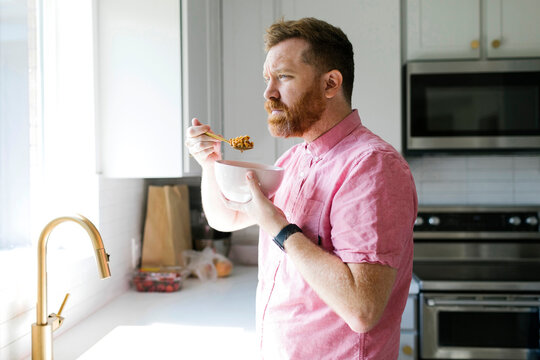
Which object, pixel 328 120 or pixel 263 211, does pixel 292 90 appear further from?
pixel 263 211

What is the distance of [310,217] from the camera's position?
1097 mm

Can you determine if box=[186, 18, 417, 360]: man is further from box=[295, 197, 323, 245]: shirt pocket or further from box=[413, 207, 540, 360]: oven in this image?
box=[413, 207, 540, 360]: oven

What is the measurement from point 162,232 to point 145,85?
806 mm

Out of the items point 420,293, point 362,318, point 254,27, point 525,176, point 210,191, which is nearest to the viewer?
point 362,318

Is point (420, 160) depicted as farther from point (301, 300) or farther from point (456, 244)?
point (301, 300)

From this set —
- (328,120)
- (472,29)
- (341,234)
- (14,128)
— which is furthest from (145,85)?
(472,29)

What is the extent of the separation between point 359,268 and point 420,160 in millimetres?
1995

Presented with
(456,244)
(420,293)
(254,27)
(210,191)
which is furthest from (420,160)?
(210,191)

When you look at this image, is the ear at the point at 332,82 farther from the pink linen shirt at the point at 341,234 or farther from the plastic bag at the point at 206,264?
the plastic bag at the point at 206,264

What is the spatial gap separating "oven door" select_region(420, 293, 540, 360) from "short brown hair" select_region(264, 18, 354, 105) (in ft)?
4.45

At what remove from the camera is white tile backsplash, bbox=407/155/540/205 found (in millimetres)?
2750

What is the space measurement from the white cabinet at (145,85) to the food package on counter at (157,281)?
52 centimetres

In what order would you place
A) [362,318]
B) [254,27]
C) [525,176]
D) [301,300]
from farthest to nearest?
[525,176], [254,27], [301,300], [362,318]

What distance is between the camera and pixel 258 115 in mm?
2467
